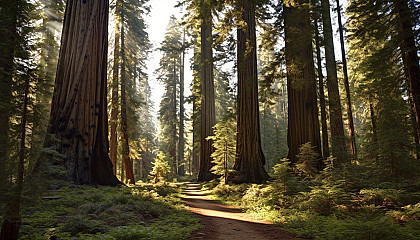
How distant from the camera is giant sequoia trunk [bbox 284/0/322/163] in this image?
10.5m

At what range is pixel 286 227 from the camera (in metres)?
5.12

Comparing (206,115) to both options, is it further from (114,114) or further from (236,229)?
(236,229)

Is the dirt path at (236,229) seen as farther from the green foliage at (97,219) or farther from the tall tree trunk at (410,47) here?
the tall tree trunk at (410,47)

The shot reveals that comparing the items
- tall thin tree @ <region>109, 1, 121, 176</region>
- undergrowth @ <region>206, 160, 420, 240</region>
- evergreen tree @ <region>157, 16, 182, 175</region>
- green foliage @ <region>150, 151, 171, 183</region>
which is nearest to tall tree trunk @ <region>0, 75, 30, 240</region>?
undergrowth @ <region>206, 160, 420, 240</region>

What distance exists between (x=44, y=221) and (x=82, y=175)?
4.05 m

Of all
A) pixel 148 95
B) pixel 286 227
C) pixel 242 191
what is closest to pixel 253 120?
pixel 242 191

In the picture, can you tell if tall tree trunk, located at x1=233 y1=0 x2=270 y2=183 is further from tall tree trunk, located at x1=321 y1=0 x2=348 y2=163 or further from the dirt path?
the dirt path

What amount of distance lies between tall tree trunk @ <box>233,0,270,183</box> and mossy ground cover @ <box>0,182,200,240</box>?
4.65 m

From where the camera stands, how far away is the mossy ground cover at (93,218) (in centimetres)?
371

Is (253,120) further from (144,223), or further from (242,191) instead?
(144,223)

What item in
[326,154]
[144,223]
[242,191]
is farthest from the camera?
[326,154]

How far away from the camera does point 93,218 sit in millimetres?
4746

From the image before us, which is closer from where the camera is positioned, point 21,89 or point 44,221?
point 21,89

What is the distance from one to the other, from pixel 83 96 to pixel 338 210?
876 cm
